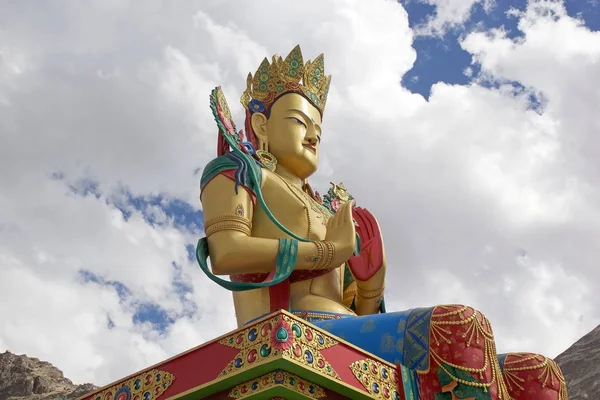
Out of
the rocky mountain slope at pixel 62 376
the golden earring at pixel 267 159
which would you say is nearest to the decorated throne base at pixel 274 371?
the golden earring at pixel 267 159

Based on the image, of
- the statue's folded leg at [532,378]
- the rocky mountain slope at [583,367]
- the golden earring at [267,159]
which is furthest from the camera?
the rocky mountain slope at [583,367]

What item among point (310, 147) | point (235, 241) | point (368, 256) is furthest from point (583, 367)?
point (235, 241)

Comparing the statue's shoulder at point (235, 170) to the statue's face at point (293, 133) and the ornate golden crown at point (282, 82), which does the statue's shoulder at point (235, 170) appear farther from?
the ornate golden crown at point (282, 82)

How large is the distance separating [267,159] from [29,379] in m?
6.29

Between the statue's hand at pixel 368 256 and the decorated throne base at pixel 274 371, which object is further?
the statue's hand at pixel 368 256

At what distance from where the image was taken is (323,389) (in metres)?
3.08

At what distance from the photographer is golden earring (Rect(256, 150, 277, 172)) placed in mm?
5184

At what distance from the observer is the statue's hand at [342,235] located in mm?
4348

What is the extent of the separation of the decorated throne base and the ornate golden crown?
271 cm

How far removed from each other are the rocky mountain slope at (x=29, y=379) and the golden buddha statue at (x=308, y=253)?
5302 millimetres

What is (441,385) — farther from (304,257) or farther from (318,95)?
(318,95)

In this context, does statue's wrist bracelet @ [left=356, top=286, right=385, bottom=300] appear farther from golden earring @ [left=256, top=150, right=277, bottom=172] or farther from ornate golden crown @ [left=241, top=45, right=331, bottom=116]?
ornate golden crown @ [left=241, top=45, right=331, bottom=116]

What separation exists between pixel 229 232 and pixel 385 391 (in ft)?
5.12

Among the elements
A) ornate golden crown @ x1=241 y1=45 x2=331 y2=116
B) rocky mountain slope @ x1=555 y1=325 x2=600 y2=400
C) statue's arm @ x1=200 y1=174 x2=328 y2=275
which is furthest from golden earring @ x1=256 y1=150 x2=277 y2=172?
rocky mountain slope @ x1=555 y1=325 x2=600 y2=400
